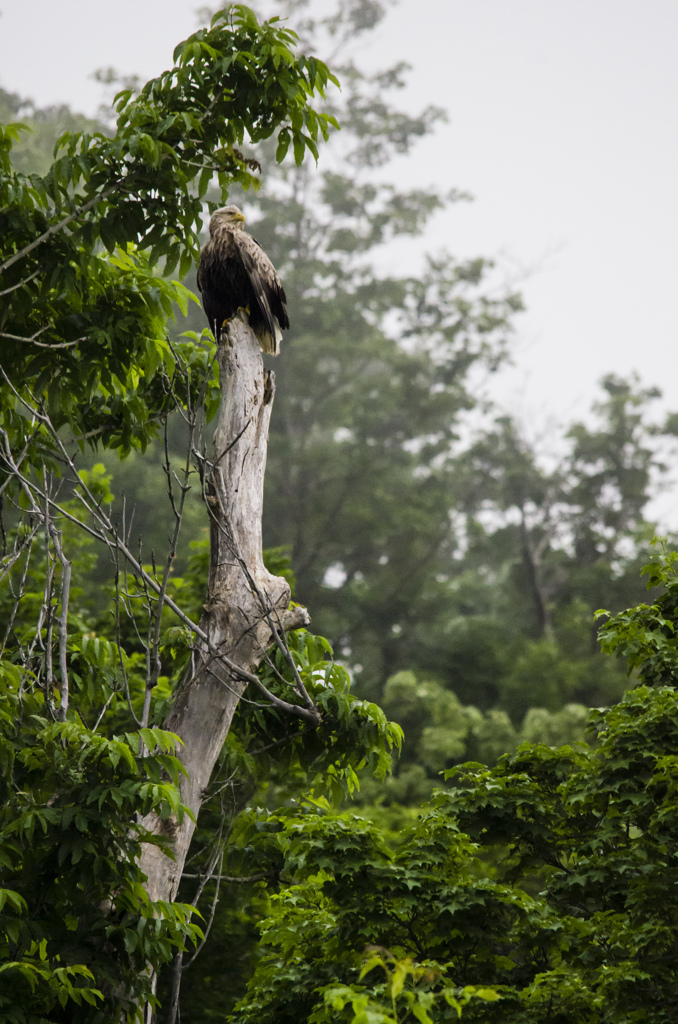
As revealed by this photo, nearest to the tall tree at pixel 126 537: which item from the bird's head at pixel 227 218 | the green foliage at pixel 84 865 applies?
the green foliage at pixel 84 865

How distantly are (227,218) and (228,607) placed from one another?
172 cm

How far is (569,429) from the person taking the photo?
65.1 ft

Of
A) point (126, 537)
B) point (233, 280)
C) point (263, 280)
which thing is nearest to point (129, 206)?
point (233, 280)

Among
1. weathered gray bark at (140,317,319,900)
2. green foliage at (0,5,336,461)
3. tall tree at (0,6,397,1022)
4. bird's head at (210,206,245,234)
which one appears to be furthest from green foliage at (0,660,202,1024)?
bird's head at (210,206,245,234)

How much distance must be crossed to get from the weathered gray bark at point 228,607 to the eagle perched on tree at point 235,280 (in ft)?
0.34

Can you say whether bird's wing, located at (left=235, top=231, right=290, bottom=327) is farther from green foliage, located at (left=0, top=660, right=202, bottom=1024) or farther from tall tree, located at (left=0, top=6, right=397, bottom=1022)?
green foliage, located at (left=0, top=660, right=202, bottom=1024)

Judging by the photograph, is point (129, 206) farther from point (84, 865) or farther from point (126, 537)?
point (84, 865)

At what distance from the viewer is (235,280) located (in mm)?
3723

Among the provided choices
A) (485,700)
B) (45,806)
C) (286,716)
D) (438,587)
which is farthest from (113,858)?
(438,587)

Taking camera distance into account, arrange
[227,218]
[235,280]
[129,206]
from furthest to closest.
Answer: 1. [227,218]
2. [235,280]
3. [129,206]

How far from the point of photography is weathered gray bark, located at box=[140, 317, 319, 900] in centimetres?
310

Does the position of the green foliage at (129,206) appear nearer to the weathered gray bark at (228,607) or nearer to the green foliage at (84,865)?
the weathered gray bark at (228,607)

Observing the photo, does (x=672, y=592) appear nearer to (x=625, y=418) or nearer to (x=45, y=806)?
(x=45, y=806)

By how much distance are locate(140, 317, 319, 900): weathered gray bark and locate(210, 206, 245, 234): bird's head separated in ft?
1.57
